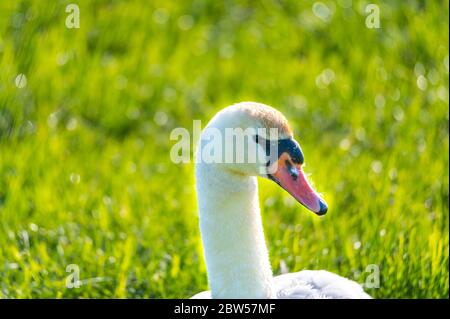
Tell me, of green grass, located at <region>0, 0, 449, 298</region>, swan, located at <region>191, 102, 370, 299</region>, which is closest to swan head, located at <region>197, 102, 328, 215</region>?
swan, located at <region>191, 102, 370, 299</region>

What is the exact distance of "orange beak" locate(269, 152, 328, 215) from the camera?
336cm

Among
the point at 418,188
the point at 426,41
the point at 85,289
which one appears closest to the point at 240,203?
the point at 85,289

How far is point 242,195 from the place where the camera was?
3.48 meters

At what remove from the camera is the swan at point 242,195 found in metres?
3.36

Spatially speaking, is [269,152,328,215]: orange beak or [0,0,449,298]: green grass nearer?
[269,152,328,215]: orange beak

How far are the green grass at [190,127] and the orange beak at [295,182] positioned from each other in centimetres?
102

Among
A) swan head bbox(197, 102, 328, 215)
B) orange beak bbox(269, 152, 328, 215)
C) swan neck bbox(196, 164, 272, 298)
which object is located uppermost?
swan head bbox(197, 102, 328, 215)

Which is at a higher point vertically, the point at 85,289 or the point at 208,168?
the point at 208,168

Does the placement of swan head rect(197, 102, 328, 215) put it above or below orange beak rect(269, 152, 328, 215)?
above

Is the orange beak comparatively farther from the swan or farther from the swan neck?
the swan neck

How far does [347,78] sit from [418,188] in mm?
1375

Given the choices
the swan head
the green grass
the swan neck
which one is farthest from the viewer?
the green grass
